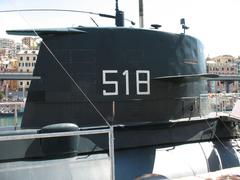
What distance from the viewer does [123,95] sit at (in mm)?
8766

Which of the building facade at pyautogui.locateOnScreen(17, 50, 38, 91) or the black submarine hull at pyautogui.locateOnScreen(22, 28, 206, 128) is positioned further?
the building facade at pyautogui.locateOnScreen(17, 50, 38, 91)

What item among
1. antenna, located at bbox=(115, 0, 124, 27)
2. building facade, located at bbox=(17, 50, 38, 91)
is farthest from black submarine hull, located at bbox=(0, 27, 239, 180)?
building facade, located at bbox=(17, 50, 38, 91)

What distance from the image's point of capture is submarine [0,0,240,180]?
8289mm

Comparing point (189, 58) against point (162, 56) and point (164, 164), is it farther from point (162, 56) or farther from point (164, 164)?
point (164, 164)

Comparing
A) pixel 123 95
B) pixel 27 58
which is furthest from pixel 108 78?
pixel 27 58

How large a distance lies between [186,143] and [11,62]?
7.19 metres

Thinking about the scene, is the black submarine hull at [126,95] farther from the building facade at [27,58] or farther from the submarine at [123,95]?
the building facade at [27,58]

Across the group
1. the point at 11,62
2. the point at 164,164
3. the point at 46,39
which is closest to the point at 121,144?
the point at 164,164

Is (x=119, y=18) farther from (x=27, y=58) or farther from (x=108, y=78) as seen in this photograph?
(x=27, y=58)

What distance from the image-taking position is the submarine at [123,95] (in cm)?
829

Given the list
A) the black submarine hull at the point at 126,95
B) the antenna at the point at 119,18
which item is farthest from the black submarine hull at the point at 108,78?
the antenna at the point at 119,18

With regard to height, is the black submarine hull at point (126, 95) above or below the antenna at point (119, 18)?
below

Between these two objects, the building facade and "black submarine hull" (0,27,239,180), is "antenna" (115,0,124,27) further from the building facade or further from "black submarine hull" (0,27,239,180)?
the building facade

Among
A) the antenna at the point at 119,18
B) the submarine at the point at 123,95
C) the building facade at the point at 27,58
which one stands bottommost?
the submarine at the point at 123,95
